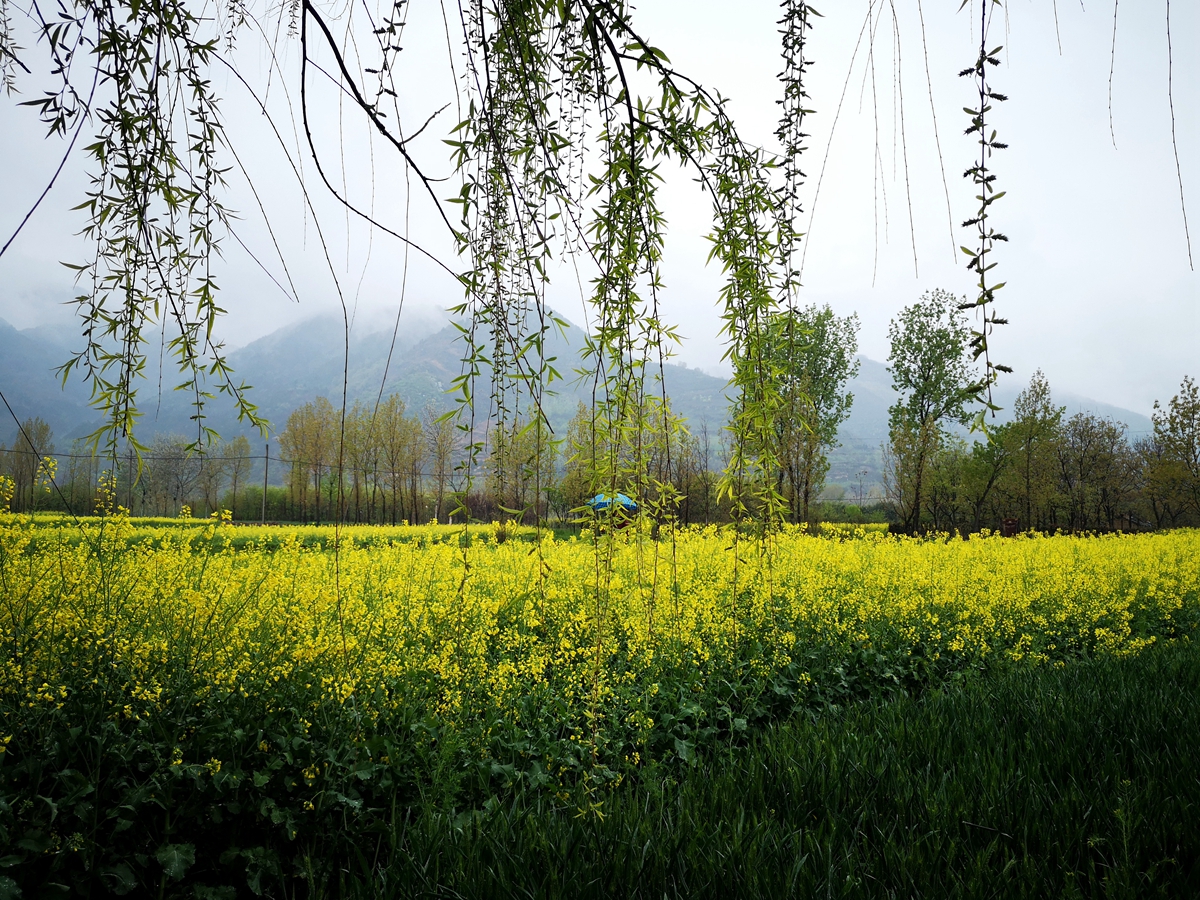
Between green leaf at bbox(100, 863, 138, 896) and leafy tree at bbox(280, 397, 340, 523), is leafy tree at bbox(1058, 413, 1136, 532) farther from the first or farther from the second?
leafy tree at bbox(280, 397, 340, 523)

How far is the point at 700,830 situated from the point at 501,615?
298 cm

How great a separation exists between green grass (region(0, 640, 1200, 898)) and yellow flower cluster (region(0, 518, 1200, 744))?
1.05ft

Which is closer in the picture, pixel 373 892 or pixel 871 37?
pixel 871 37

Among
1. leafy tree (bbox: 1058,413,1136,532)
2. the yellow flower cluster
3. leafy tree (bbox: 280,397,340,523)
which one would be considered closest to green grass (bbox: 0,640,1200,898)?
the yellow flower cluster

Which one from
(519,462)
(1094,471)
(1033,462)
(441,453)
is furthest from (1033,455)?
(519,462)

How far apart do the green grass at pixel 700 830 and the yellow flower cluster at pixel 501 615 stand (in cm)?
32

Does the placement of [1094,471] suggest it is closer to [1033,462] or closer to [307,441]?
[1033,462]

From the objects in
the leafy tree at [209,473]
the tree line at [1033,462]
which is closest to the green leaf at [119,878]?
the leafy tree at [209,473]

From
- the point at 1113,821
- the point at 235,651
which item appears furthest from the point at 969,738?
the point at 235,651

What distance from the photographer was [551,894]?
183 centimetres

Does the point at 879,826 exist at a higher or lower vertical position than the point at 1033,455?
lower

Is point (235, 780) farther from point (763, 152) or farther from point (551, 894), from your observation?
point (763, 152)

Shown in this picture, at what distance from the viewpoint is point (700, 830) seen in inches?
82.7

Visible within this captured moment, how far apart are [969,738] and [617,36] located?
339cm
